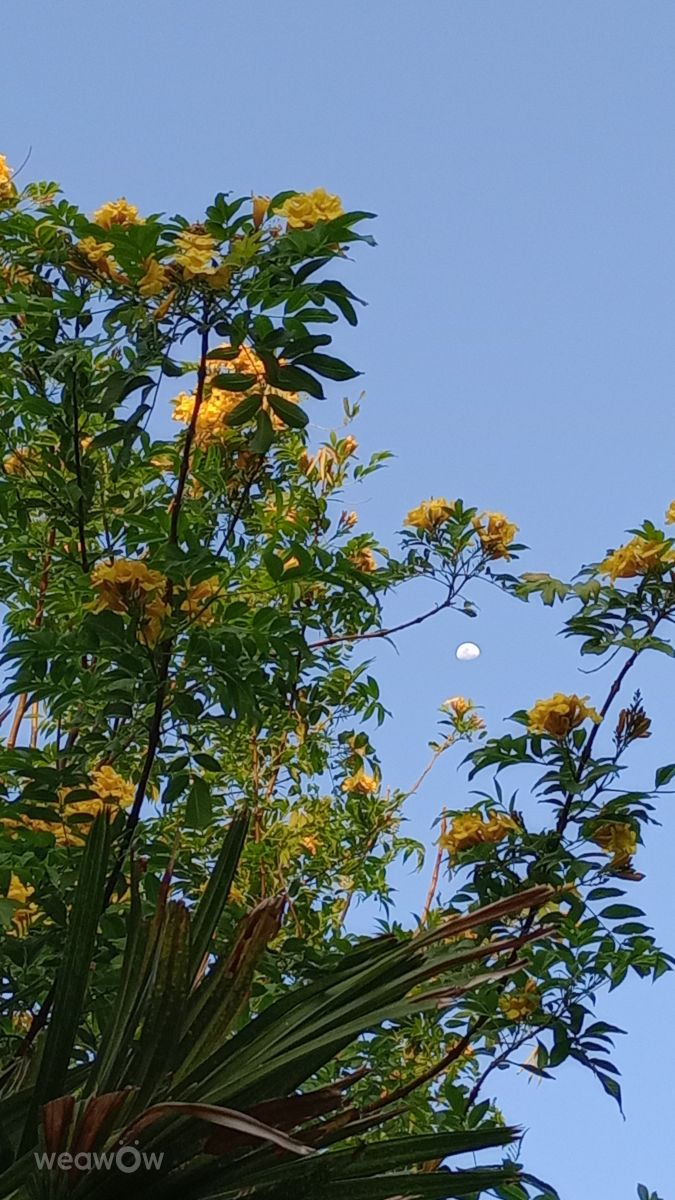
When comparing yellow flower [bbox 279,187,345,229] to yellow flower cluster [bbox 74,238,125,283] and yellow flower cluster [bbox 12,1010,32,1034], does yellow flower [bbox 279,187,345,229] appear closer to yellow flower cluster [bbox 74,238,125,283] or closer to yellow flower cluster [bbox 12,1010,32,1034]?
yellow flower cluster [bbox 74,238,125,283]

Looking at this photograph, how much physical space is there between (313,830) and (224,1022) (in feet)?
5.81

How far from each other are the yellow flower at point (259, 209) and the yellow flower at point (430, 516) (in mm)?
1064

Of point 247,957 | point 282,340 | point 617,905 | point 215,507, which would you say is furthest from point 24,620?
point 247,957

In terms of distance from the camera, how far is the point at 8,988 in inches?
58.8

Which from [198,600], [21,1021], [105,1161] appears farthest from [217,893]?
[21,1021]

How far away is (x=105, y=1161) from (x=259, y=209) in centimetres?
116

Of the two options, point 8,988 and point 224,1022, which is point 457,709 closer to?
point 8,988

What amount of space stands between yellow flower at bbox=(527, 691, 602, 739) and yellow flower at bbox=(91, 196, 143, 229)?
94cm

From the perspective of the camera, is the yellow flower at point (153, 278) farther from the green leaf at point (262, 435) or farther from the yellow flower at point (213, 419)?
the yellow flower at point (213, 419)

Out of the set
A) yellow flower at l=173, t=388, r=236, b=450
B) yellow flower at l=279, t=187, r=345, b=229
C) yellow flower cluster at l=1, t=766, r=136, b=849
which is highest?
yellow flower at l=173, t=388, r=236, b=450

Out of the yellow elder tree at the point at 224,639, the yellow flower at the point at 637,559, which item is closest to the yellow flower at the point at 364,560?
the yellow elder tree at the point at 224,639

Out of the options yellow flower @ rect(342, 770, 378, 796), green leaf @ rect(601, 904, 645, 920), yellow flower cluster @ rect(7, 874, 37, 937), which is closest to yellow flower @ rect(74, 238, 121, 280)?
yellow flower cluster @ rect(7, 874, 37, 937)

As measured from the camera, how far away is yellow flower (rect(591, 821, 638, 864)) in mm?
1889

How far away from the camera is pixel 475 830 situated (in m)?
1.98
